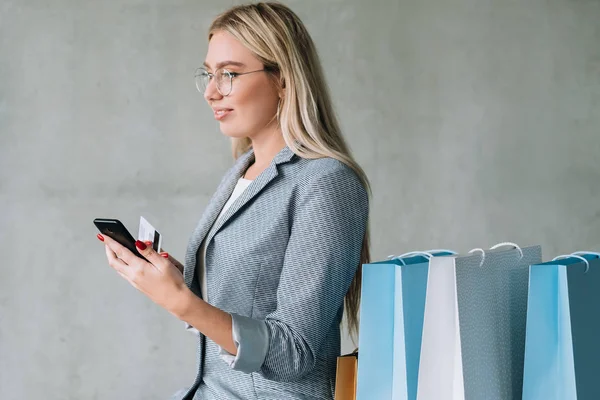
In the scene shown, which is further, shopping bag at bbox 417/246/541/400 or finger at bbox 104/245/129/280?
finger at bbox 104/245/129/280

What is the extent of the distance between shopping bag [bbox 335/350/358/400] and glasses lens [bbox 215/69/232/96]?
2.12 ft

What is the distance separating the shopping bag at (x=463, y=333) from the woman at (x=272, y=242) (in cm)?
29

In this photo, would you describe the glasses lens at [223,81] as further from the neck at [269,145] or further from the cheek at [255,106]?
the neck at [269,145]

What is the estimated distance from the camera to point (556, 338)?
1.39 metres

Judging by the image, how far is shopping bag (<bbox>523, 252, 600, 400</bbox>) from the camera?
4.49 ft

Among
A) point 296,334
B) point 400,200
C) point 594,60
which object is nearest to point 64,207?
point 400,200

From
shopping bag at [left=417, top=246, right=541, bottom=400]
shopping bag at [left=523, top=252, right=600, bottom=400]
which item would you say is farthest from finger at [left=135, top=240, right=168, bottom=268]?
shopping bag at [left=523, top=252, right=600, bottom=400]

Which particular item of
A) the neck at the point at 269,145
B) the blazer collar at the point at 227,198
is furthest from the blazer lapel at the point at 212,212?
the neck at the point at 269,145

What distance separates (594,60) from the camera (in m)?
3.53

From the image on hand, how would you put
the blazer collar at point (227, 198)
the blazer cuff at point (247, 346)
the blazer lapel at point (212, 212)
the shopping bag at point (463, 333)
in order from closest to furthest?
the shopping bag at point (463, 333)
the blazer cuff at point (247, 346)
the blazer collar at point (227, 198)
the blazer lapel at point (212, 212)

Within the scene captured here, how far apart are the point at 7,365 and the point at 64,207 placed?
75 cm

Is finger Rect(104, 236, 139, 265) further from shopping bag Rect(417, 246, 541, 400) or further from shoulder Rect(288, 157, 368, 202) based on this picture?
shopping bag Rect(417, 246, 541, 400)

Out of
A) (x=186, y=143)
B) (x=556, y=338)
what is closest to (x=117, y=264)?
(x=556, y=338)

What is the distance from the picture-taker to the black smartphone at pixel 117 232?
1556 millimetres
